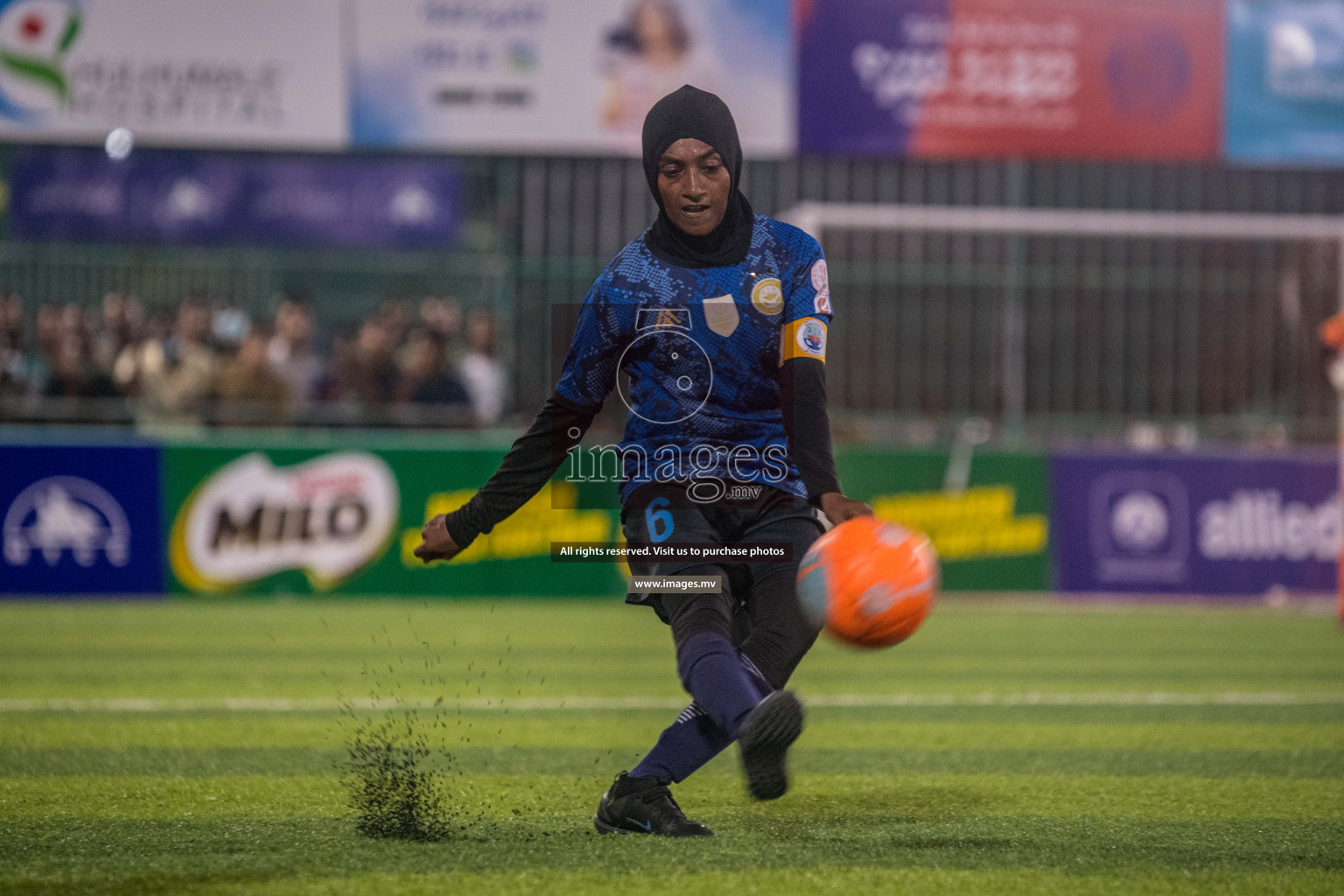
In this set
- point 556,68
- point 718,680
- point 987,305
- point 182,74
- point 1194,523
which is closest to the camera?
point 718,680

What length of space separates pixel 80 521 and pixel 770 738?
11.4 meters

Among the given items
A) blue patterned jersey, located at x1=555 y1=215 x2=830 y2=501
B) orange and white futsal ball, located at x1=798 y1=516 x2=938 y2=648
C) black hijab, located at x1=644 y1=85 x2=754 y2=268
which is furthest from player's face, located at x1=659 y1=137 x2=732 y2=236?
orange and white futsal ball, located at x1=798 y1=516 x2=938 y2=648

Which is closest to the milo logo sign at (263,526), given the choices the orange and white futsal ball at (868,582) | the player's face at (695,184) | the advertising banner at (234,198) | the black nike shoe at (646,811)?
the advertising banner at (234,198)

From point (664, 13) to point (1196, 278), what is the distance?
643cm

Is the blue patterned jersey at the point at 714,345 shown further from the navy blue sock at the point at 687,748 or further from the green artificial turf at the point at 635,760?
the green artificial turf at the point at 635,760

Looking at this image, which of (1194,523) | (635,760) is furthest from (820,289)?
(1194,523)

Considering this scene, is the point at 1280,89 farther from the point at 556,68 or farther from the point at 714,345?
the point at 714,345

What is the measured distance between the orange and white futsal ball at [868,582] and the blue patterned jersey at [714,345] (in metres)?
0.43

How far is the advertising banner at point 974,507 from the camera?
1529cm

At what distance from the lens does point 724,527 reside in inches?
180

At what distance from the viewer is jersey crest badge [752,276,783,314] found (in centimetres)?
451

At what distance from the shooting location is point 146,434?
14.4m

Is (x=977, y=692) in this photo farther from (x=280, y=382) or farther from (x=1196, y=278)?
(x=1196, y=278)

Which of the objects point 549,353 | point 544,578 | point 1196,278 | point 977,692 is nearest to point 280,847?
point 977,692
